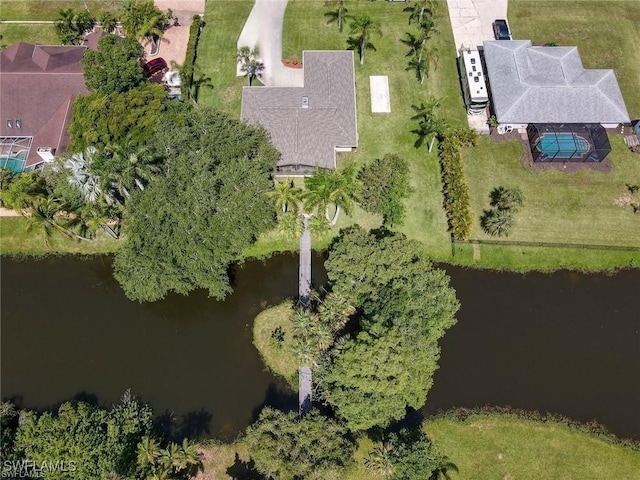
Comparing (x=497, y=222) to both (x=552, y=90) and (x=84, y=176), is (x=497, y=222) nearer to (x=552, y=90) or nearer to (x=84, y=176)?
(x=552, y=90)

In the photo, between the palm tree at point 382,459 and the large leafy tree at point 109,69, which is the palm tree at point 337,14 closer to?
the large leafy tree at point 109,69

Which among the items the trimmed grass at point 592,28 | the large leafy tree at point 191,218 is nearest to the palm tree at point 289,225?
the large leafy tree at point 191,218

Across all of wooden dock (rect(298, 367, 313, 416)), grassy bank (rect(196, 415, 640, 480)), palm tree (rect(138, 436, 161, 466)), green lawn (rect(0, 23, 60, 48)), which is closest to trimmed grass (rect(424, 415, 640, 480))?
grassy bank (rect(196, 415, 640, 480))

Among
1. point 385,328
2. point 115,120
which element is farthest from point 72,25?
point 385,328

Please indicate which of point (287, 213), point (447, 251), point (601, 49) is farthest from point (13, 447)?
point (601, 49)

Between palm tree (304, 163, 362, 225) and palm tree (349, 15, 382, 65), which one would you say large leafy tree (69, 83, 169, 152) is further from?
palm tree (349, 15, 382, 65)
